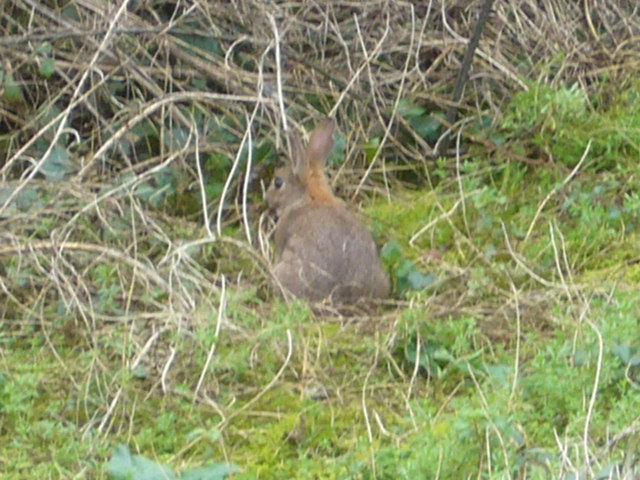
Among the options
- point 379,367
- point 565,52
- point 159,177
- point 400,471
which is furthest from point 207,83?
point 400,471

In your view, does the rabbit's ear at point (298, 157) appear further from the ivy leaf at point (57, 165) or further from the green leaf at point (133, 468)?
the green leaf at point (133, 468)

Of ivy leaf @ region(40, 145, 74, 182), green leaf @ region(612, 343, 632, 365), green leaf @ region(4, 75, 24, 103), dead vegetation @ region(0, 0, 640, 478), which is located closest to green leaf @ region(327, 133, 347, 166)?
dead vegetation @ region(0, 0, 640, 478)

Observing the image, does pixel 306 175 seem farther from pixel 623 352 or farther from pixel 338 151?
pixel 623 352

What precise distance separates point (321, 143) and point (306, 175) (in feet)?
0.53

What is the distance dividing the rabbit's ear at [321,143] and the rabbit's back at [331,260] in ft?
1.32

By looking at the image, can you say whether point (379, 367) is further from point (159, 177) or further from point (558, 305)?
point (159, 177)

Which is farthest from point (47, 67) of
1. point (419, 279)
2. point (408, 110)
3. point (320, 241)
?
point (419, 279)

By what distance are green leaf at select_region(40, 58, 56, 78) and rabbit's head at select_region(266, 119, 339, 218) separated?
112cm

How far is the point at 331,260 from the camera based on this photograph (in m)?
6.19

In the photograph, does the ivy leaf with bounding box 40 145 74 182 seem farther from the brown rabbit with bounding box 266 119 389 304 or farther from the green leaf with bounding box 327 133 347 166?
the green leaf with bounding box 327 133 347 166

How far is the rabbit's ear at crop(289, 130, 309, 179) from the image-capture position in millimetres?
6773

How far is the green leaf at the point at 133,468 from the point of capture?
437cm

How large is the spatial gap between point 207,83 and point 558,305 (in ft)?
8.04

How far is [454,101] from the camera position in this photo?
7.27 meters
